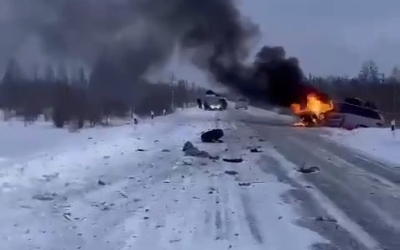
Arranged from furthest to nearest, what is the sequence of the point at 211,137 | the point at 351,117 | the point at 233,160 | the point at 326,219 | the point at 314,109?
the point at 314,109
the point at 351,117
the point at 211,137
the point at 233,160
the point at 326,219

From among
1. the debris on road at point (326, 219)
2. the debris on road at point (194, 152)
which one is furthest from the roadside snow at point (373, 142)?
the debris on road at point (326, 219)

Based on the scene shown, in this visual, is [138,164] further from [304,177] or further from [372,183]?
[372,183]

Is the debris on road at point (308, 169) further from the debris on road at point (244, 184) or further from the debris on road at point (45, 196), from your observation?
the debris on road at point (45, 196)

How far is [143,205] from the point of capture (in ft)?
37.9

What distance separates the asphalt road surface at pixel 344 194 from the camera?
953cm

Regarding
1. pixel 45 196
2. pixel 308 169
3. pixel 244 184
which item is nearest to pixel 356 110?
pixel 308 169

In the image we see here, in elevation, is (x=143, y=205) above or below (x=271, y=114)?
Answer: above

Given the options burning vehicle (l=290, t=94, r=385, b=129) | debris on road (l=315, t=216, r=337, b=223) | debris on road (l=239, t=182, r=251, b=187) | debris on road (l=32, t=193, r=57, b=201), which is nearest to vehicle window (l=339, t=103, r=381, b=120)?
burning vehicle (l=290, t=94, r=385, b=129)

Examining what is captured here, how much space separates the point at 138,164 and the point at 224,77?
20874mm

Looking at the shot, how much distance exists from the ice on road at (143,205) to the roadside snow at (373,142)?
5918 mm

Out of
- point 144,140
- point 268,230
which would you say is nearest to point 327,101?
point 144,140

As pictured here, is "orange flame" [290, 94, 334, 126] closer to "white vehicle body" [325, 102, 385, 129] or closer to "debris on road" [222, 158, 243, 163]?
"white vehicle body" [325, 102, 385, 129]

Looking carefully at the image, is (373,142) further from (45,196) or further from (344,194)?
(45,196)

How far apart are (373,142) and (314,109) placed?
41.1ft
